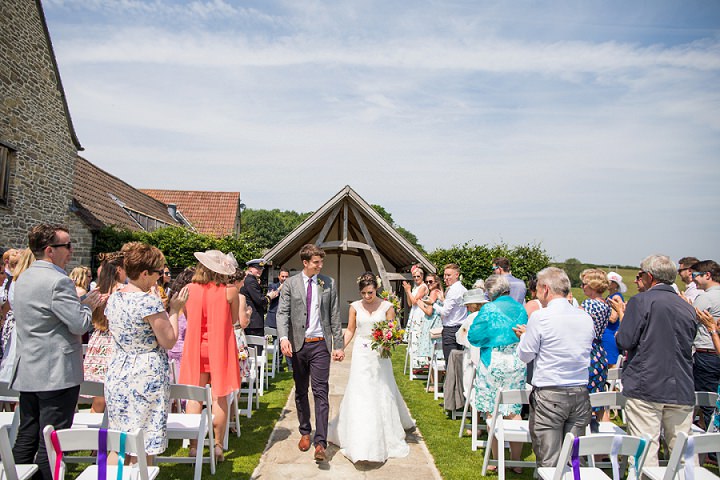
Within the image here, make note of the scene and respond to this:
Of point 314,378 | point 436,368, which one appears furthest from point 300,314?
point 436,368

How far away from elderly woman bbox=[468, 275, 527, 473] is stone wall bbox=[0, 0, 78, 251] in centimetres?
1168

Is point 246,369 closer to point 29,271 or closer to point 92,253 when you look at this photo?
point 29,271

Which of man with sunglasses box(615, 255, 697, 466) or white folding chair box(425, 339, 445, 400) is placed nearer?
man with sunglasses box(615, 255, 697, 466)

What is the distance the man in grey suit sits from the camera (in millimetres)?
3535

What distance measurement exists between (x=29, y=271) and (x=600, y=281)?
518 cm

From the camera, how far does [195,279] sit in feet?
16.7

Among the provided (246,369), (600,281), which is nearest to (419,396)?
(246,369)

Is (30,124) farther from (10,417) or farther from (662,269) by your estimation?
(662,269)

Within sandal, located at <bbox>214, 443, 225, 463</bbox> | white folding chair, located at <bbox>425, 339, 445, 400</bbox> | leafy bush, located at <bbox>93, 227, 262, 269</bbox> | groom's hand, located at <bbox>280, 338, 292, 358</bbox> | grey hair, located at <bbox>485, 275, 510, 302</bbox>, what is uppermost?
leafy bush, located at <bbox>93, 227, 262, 269</bbox>

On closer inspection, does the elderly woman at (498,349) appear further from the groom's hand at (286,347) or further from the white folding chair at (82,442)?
the white folding chair at (82,442)

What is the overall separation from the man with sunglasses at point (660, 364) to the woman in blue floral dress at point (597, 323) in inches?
29.4

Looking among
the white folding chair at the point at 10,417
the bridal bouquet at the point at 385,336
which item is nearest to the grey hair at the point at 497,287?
the bridal bouquet at the point at 385,336

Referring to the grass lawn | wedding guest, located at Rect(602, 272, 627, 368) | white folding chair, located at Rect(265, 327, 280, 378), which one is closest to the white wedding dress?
the grass lawn

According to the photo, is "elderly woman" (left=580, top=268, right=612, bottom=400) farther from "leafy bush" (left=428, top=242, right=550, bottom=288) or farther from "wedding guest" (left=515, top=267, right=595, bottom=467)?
"leafy bush" (left=428, top=242, right=550, bottom=288)
